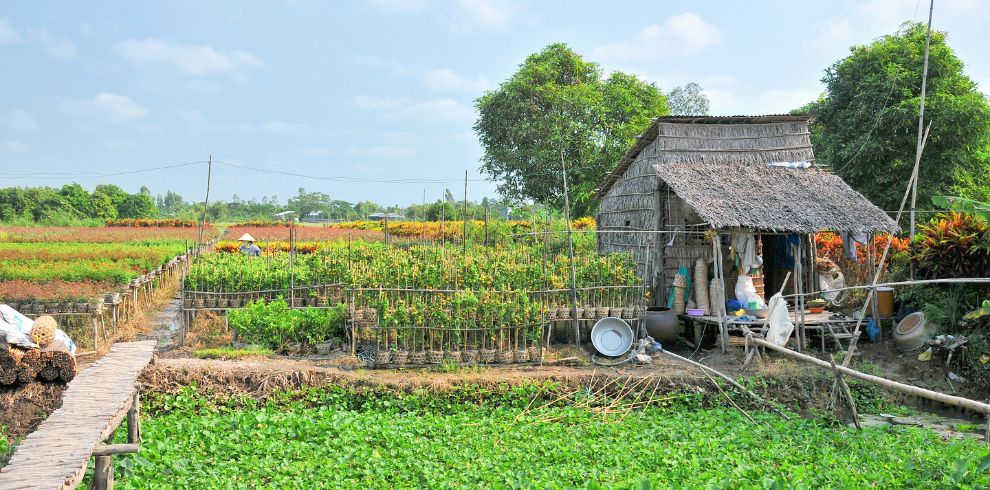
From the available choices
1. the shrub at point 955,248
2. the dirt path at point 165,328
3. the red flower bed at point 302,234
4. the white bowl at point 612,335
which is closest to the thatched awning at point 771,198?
the shrub at point 955,248

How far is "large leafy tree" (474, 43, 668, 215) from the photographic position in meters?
28.9

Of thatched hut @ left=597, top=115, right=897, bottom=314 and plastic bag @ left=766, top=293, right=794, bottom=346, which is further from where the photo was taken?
thatched hut @ left=597, top=115, right=897, bottom=314

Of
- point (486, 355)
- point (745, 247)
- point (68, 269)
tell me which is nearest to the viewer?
point (486, 355)

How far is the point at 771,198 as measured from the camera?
13.3 meters

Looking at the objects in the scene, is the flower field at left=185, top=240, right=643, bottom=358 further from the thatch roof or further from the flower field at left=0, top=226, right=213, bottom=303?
the thatch roof

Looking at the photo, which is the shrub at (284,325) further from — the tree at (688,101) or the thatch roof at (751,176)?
the tree at (688,101)

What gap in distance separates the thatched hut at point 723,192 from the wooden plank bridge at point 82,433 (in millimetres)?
8113

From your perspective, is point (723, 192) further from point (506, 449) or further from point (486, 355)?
point (506, 449)

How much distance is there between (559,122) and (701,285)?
16.1 meters

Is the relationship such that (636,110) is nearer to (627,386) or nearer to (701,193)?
(701,193)

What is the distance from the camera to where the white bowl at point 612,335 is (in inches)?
466

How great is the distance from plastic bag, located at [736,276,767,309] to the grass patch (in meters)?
8.08

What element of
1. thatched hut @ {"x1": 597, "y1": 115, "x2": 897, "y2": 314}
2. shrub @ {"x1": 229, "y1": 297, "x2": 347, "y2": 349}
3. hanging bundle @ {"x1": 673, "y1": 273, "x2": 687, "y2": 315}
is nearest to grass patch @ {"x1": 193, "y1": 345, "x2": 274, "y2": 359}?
shrub @ {"x1": 229, "y1": 297, "x2": 347, "y2": 349}

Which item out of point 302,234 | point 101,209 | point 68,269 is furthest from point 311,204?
point 68,269
